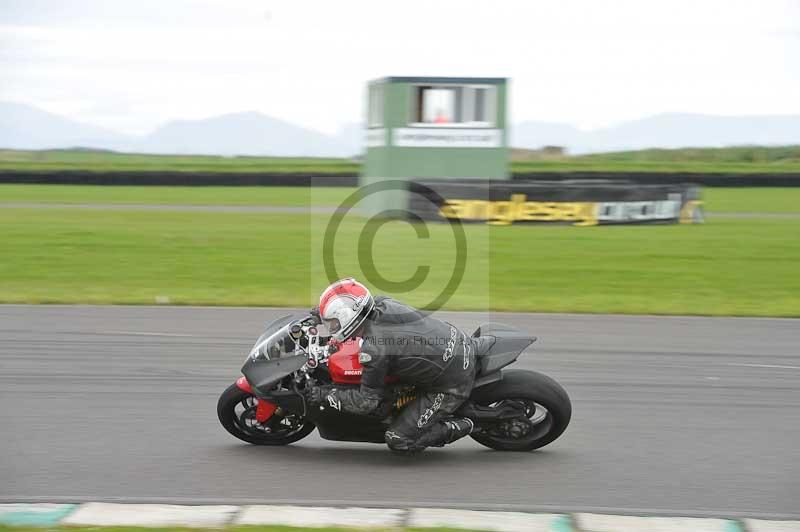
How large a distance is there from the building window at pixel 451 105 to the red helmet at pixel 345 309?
64.8 feet

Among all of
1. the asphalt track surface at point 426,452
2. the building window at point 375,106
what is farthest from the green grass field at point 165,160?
the asphalt track surface at point 426,452

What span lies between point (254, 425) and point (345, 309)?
1179mm

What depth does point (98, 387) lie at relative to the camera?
8125 mm

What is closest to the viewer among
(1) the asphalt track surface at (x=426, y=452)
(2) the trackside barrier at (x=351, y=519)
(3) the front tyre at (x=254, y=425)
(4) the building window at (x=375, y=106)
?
(2) the trackside barrier at (x=351, y=519)

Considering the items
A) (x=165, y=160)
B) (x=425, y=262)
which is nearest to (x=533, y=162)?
(x=165, y=160)

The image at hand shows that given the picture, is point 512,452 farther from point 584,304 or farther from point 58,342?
point 584,304

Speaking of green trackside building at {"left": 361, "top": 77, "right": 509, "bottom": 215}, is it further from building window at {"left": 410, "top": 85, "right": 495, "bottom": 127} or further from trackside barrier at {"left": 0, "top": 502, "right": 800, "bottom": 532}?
trackside barrier at {"left": 0, "top": 502, "right": 800, "bottom": 532}

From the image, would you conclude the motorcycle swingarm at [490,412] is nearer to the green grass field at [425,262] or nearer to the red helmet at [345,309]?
the red helmet at [345,309]

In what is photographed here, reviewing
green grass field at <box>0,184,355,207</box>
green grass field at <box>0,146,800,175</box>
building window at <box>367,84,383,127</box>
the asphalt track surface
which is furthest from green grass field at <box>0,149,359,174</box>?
the asphalt track surface

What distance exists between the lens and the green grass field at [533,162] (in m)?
49.4

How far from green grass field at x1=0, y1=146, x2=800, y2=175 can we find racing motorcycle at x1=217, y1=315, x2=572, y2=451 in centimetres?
4050

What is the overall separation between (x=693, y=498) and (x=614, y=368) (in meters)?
3.73

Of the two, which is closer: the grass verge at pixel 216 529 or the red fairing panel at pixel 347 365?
the grass verge at pixel 216 529

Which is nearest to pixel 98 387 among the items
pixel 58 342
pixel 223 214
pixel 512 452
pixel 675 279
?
pixel 58 342
